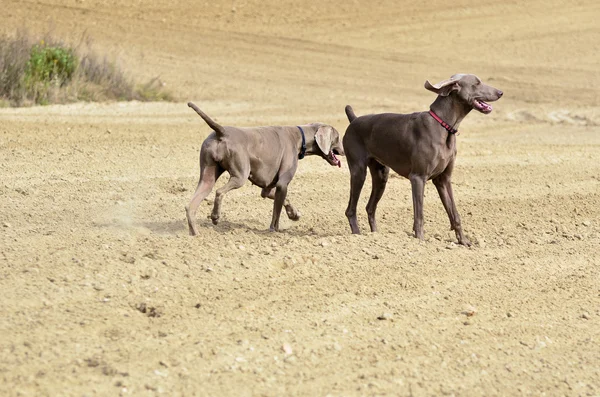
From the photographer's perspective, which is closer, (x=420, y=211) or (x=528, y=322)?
(x=528, y=322)

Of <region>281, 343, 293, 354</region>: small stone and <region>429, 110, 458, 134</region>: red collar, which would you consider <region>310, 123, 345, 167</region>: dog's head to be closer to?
<region>429, 110, 458, 134</region>: red collar

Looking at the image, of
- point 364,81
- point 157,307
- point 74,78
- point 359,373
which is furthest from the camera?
point 364,81

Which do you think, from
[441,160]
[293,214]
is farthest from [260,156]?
[441,160]

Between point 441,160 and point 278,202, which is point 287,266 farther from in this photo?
point 441,160

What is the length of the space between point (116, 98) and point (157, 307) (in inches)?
469

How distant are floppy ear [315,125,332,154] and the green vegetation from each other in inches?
322

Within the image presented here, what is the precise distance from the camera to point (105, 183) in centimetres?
1209

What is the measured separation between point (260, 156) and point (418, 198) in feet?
5.11

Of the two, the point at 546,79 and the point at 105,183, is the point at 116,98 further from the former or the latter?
the point at 546,79

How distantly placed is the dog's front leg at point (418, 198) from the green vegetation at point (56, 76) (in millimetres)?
9458

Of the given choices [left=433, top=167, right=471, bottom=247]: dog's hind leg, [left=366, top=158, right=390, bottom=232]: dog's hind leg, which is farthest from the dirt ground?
[left=366, top=158, right=390, bottom=232]: dog's hind leg

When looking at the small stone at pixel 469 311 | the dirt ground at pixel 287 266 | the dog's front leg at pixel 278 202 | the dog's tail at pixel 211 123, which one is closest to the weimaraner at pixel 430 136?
the dirt ground at pixel 287 266

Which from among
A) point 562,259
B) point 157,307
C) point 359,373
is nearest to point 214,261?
point 157,307

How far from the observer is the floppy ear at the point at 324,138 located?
1040cm
